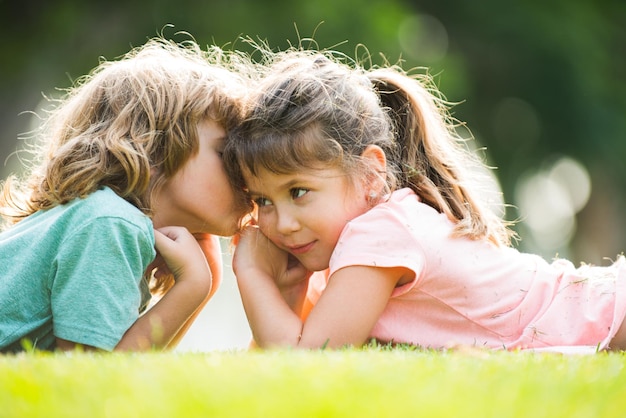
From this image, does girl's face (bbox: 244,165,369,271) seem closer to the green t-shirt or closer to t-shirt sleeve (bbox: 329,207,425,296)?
t-shirt sleeve (bbox: 329,207,425,296)

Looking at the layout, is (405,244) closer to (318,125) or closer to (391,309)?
(391,309)

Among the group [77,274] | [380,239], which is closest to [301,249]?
[380,239]

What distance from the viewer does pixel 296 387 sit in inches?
98.5

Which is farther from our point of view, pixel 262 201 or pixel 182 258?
A: pixel 262 201

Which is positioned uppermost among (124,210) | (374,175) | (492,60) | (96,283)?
(374,175)

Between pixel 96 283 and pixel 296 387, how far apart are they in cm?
193

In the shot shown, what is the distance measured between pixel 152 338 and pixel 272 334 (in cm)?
56

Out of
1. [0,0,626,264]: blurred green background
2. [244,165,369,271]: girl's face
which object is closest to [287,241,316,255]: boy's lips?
[244,165,369,271]: girl's face

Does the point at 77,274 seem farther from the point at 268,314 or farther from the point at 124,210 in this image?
the point at 268,314

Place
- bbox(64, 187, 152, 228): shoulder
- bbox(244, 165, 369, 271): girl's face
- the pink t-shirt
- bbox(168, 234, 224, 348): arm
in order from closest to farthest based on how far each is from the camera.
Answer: bbox(64, 187, 152, 228): shoulder
the pink t-shirt
bbox(244, 165, 369, 271): girl's face
bbox(168, 234, 224, 348): arm

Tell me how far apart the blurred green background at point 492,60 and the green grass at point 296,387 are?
42.5ft

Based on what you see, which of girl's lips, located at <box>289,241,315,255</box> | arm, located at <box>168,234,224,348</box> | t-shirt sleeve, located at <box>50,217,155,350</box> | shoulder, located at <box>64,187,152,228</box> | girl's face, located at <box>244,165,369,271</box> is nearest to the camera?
t-shirt sleeve, located at <box>50,217,155,350</box>

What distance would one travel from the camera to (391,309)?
4.85 m

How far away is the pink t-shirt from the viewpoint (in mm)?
Answer: 4637
